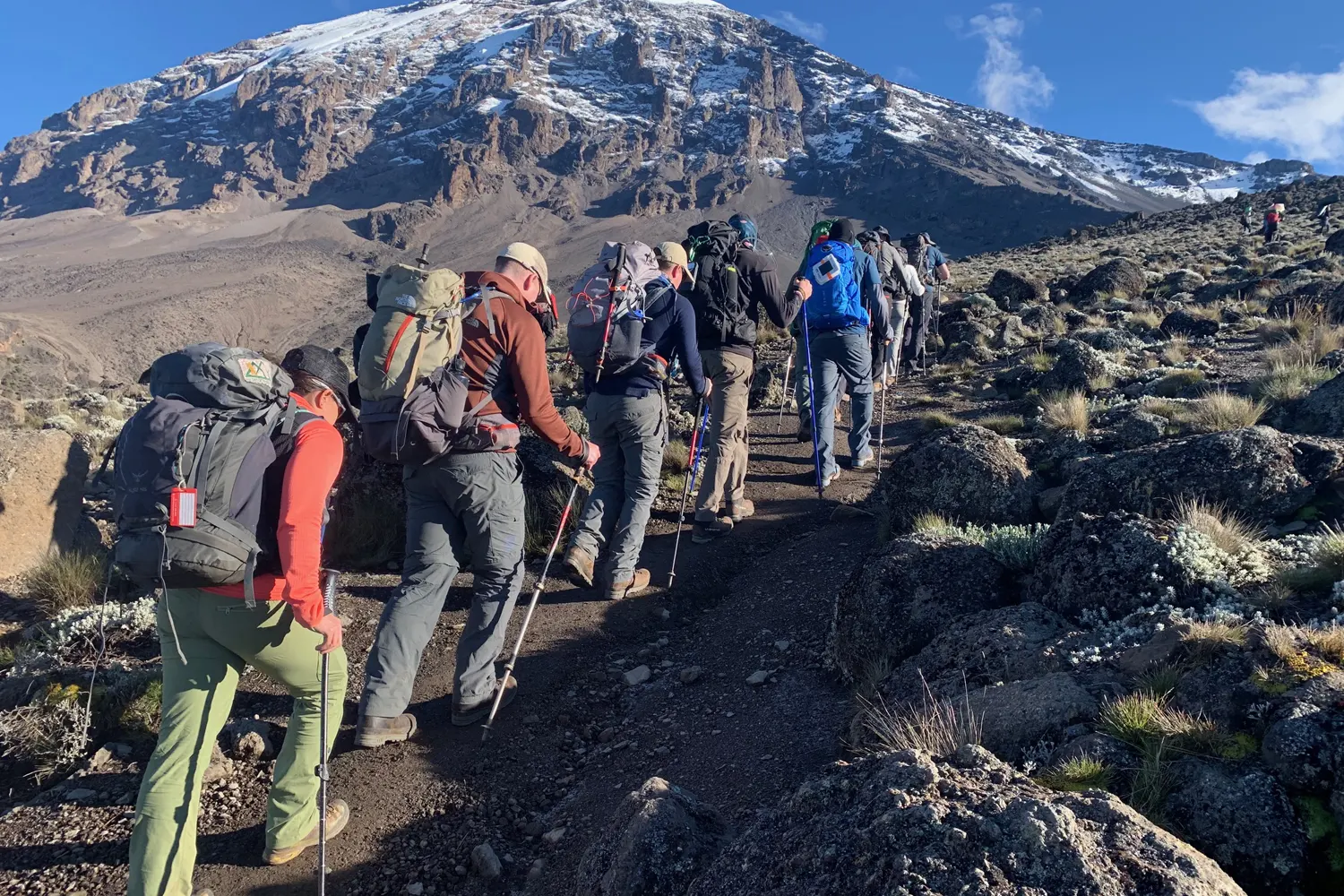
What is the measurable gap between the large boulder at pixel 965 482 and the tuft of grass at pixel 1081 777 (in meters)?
3.26

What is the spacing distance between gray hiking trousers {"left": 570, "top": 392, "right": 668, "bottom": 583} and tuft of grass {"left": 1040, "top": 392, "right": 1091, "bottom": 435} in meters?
4.38

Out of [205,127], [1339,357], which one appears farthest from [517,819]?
[205,127]

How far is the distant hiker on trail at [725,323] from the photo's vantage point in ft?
19.8

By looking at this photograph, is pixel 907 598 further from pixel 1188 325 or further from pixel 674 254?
pixel 1188 325

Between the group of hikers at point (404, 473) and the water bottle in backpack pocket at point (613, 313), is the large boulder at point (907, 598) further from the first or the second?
the water bottle in backpack pocket at point (613, 313)

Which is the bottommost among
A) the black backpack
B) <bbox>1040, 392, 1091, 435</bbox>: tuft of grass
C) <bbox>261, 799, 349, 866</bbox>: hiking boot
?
<bbox>261, 799, 349, 866</bbox>: hiking boot

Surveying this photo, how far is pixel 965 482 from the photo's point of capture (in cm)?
550

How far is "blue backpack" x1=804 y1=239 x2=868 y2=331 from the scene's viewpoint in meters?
6.86

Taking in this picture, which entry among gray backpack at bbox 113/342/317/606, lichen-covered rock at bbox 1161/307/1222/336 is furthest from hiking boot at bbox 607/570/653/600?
lichen-covered rock at bbox 1161/307/1222/336

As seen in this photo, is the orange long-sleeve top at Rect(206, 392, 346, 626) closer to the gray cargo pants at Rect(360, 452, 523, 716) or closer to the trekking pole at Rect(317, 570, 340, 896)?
the trekking pole at Rect(317, 570, 340, 896)

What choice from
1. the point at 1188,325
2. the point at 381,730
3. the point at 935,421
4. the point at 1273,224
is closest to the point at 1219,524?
the point at 381,730

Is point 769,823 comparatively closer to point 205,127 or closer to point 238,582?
point 238,582

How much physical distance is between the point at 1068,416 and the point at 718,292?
401 cm

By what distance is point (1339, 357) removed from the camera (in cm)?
829
